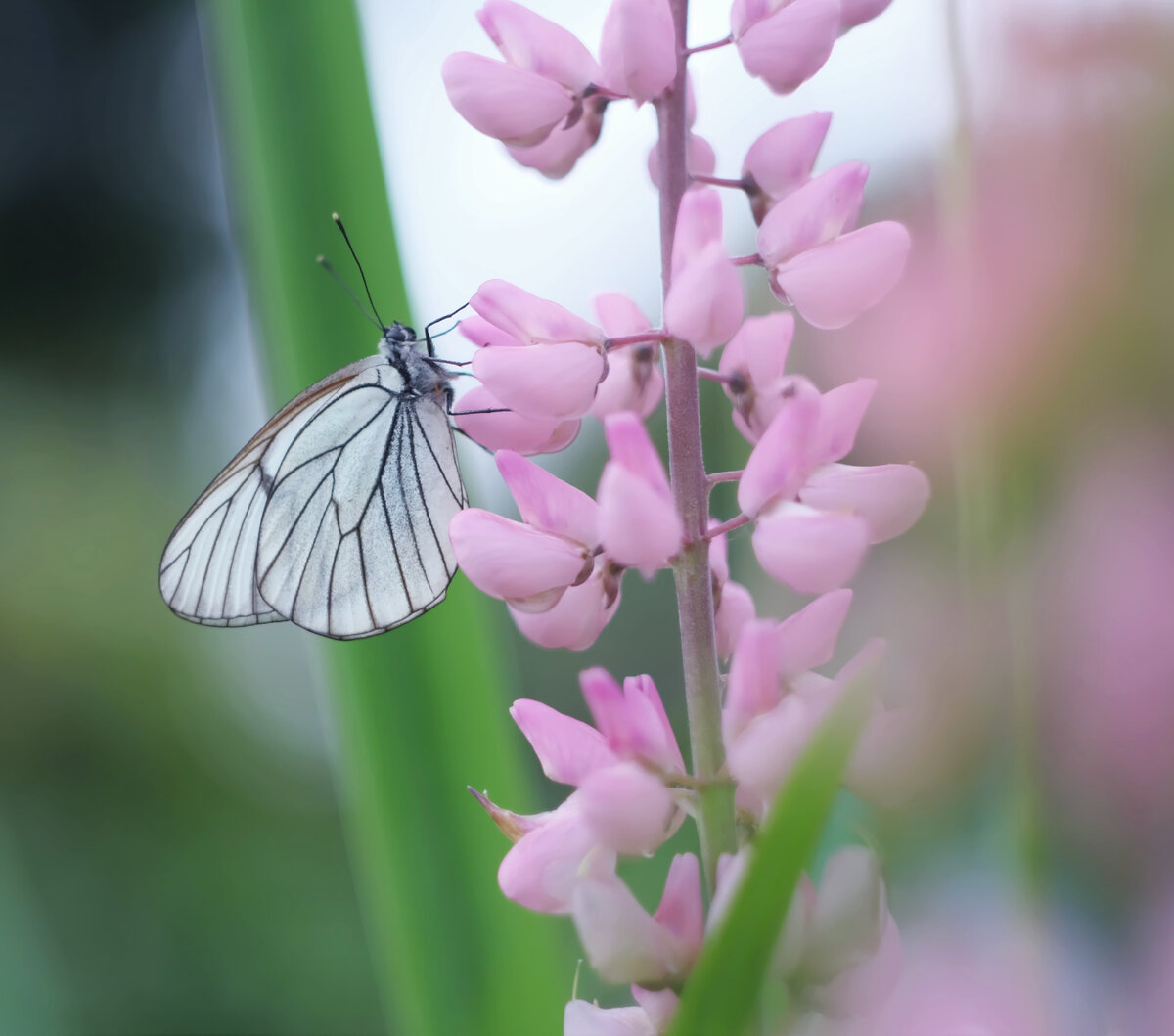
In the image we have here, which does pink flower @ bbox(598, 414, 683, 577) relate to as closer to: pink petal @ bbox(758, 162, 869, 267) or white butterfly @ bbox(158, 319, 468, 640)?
pink petal @ bbox(758, 162, 869, 267)

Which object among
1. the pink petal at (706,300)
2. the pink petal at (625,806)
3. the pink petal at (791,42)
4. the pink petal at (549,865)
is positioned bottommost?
the pink petal at (549,865)

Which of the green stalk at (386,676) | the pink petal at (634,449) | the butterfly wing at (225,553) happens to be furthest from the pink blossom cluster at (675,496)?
A: the butterfly wing at (225,553)

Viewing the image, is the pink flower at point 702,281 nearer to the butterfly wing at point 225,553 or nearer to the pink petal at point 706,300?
the pink petal at point 706,300

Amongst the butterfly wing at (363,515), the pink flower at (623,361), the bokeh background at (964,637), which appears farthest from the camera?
the butterfly wing at (363,515)

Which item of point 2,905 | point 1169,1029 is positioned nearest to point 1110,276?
point 1169,1029

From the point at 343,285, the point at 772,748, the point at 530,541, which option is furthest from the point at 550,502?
the point at 343,285
